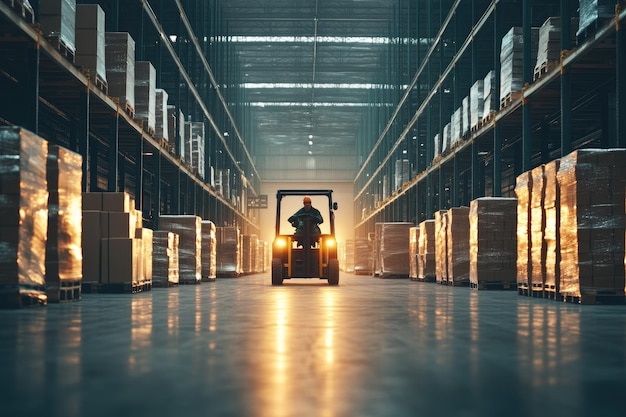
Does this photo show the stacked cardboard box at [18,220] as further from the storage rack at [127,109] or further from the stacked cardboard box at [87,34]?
the stacked cardboard box at [87,34]

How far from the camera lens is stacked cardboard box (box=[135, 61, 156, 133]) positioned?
1240 centimetres

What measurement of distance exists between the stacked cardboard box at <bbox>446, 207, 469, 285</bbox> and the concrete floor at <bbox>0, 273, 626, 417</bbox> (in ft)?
24.3

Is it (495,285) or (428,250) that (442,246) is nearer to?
(428,250)

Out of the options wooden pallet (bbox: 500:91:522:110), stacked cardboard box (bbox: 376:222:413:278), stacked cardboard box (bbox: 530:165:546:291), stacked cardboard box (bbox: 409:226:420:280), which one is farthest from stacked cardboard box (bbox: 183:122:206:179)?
stacked cardboard box (bbox: 530:165:546:291)

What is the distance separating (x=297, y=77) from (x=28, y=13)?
Result: 2754cm

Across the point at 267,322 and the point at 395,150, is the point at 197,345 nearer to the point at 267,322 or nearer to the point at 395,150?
the point at 267,322

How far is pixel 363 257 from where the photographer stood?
26219 millimetres

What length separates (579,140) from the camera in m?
17.1

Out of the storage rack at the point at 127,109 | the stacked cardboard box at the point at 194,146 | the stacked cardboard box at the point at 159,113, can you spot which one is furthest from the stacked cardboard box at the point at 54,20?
the stacked cardboard box at the point at 194,146

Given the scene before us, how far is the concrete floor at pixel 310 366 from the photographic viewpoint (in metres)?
2.24

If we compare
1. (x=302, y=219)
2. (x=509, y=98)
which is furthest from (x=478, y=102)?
(x=302, y=219)

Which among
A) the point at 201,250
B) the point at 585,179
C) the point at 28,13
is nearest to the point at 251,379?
the point at 585,179

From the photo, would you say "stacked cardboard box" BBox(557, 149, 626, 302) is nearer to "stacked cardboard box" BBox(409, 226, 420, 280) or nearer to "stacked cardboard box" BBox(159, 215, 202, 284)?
"stacked cardboard box" BBox(159, 215, 202, 284)

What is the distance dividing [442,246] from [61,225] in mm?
8492
